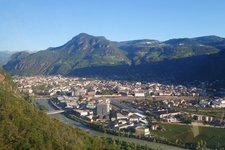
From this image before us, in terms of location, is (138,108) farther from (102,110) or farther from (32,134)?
(32,134)

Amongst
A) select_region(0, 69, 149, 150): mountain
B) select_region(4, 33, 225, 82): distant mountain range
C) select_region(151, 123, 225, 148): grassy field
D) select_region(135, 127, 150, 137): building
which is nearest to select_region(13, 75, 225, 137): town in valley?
select_region(135, 127, 150, 137): building

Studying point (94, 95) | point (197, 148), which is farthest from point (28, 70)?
point (197, 148)

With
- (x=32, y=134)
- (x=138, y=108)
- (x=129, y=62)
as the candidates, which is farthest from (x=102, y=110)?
(x=129, y=62)

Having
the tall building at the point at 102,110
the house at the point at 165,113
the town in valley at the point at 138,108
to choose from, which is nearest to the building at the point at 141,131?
the town in valley at the point at 138,108

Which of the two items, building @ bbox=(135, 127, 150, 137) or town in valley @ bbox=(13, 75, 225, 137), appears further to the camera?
town in valley @ bbox=(13, 75, 225, 137)

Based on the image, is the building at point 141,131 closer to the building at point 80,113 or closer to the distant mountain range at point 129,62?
the building at point 80,113

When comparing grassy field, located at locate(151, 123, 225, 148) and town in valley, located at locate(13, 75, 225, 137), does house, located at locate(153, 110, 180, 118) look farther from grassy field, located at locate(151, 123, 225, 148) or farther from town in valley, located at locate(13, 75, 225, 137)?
grassy field, located at locate(151, 123, 225, 148)

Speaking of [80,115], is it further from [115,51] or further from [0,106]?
[115,51]
